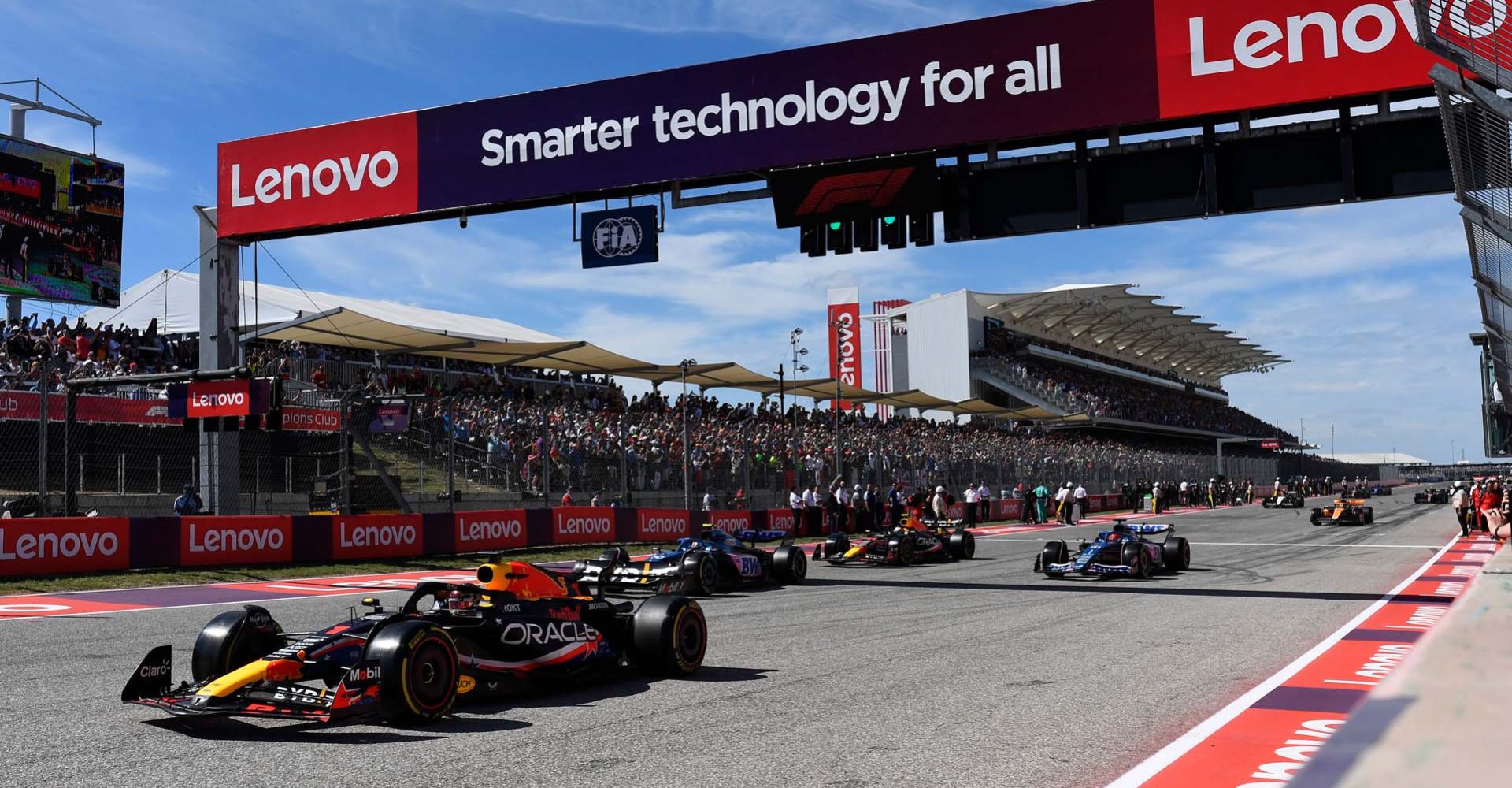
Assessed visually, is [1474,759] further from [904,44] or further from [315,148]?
[315,148]

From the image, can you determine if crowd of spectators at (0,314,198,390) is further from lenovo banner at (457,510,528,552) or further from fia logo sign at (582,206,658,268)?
fia logo sign at (582,206,658,268)

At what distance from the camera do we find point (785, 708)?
25.0ft

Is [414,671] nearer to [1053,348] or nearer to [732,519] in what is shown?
[732,519]

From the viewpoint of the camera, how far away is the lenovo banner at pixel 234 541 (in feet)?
59.6

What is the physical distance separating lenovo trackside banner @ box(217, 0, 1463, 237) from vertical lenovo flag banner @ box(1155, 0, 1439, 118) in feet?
0.07

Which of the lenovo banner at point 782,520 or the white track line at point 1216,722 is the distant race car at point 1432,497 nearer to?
the lenovo banner at point 782,520

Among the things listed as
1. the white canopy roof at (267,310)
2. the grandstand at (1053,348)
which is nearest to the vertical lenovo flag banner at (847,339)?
the grandstand at (1053,348)

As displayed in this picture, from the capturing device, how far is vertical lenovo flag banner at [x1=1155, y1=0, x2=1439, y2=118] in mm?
15391

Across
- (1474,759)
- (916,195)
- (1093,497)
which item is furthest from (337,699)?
(1093,497)

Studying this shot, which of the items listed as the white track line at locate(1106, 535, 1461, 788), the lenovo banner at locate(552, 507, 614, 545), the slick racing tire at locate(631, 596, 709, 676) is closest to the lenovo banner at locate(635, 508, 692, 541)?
the lenovo banner at locate(552, 507, 614, 545)

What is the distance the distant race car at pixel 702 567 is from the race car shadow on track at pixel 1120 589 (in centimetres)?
67

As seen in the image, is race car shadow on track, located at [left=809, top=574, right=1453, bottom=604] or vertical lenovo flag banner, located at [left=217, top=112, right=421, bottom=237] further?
vertical lenovo flag banner, located at [left=217, top=112, right=421, bottom=237]

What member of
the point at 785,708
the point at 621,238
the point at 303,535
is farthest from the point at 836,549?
the point at 785,708

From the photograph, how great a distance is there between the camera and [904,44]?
17953mm
